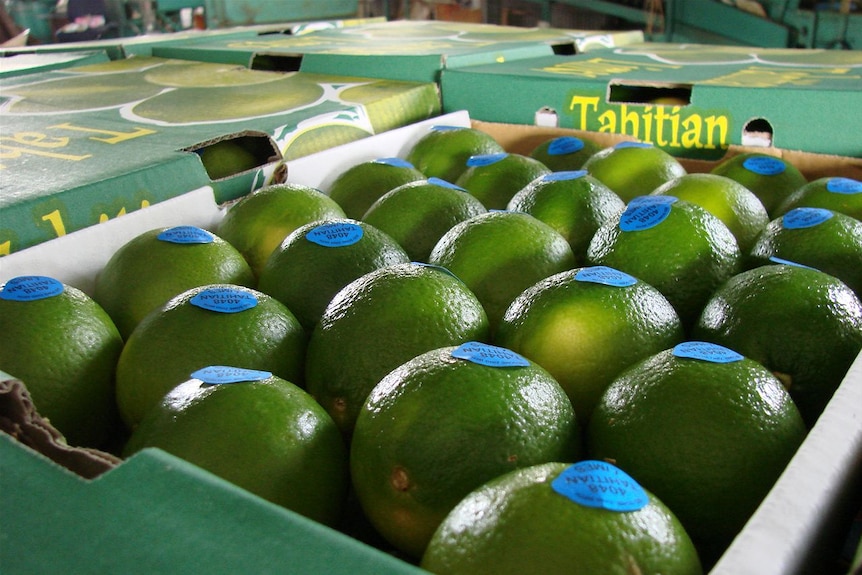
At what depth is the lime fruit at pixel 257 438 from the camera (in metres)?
0.69

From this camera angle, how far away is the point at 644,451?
27.5 inches

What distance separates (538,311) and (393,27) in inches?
93.3

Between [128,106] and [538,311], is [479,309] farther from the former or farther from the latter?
[128,106]

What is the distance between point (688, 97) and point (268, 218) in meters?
1.06

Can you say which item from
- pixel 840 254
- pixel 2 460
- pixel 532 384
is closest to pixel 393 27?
pixel 840 254

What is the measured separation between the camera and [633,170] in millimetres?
1443

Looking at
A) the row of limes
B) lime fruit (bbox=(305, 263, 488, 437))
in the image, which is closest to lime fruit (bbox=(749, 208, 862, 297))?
the row of limes

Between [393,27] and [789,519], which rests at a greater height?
[393,27]

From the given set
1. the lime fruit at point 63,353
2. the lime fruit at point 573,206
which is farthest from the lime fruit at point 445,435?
the lime fruit at point 573,206

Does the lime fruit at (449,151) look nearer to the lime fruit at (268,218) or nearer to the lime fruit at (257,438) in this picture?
the lime fruit at (268,218)

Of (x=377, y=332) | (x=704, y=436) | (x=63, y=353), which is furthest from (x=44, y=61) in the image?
(x=704, y=436)

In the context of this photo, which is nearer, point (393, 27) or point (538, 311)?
point (538, 311)

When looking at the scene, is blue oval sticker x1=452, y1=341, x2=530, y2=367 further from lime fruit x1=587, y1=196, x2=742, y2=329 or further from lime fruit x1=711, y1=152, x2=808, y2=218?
lime fruit x1=711, y1=152, x2=808, y2=218

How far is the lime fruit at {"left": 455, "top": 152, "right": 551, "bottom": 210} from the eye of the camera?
1430 millimetres
